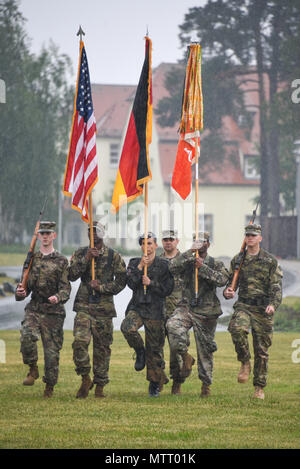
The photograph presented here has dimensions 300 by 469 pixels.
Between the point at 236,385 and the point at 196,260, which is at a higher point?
the point at 196,260

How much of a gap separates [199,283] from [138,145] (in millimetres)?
1991

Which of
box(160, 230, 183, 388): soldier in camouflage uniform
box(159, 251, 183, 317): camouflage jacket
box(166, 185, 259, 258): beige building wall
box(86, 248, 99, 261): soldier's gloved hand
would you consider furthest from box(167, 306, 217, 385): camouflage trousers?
box(166, 185, 259, 258): beige building wall

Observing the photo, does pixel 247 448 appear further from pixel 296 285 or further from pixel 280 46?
pixel 280 46

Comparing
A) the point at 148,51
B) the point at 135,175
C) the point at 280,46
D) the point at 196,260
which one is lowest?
the point at 196,260

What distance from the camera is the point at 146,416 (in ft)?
37.0

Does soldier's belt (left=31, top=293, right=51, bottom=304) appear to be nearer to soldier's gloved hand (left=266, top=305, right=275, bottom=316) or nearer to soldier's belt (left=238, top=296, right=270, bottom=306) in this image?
soldier's belt (left=238, top=296, right=270, bottom=306)

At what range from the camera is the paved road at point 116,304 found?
28594 mm

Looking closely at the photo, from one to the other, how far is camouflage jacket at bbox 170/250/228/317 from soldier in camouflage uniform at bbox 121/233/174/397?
19 cm

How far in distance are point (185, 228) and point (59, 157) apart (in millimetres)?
7685

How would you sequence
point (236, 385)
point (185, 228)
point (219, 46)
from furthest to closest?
point (185, 228), point (219, 46), point (236, 385)

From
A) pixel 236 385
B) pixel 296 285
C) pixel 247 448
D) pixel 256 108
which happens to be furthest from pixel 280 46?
pixel 247 448

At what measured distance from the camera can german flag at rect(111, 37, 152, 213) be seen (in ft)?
44.1
